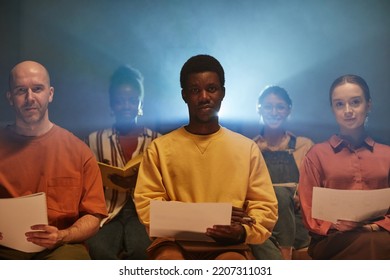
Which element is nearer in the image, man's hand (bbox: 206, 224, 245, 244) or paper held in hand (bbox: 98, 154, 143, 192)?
man's hand (bbox: 206, 224, 245, 244)

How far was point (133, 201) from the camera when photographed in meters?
2.80

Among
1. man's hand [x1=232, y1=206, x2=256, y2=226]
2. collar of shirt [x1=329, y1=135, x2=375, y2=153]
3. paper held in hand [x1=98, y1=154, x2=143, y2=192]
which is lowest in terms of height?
man's hand [x1=232, y1=206, x2=256, y2=226]

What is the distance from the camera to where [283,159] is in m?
2.84

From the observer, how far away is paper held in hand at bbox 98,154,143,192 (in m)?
2.81

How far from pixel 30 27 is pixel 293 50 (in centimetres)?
134

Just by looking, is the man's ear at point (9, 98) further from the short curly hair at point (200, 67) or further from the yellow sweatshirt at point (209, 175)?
the short curly hair at point (200, 67)

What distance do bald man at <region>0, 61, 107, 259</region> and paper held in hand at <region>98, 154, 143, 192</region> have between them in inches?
1.3

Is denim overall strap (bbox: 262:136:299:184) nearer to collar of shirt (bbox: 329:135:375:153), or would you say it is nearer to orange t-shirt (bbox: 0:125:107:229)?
collar of shirt (bbox: 329:135:375:153)

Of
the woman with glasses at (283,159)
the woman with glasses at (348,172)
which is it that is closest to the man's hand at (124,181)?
the woman with glasses at (283,159)

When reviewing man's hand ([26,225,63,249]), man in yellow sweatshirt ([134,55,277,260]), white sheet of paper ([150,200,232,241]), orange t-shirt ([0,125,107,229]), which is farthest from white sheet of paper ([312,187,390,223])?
man's hand ([26,225,63,249])

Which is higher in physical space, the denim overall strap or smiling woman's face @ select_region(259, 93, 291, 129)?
smiling woman's face @ select_region(259, 93, 291, 129)

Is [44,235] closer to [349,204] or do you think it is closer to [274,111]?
[274,111]

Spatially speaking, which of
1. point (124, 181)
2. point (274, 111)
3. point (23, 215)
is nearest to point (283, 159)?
point (274, 111)
